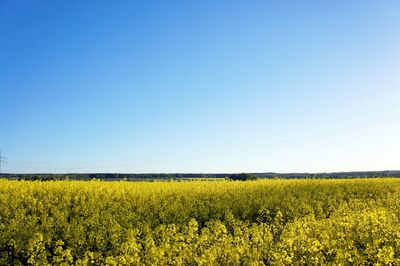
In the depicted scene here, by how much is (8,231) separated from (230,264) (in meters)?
9.22

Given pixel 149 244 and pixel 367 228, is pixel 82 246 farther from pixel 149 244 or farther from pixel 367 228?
pixel 367 228

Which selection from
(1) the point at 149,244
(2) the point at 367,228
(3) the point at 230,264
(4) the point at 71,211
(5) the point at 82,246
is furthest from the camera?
(4) the point at 71,211

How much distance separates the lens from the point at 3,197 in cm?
1972

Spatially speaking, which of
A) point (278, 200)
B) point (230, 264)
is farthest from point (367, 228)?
point (278, 200)

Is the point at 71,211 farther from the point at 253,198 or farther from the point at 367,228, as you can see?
the point at 367,228

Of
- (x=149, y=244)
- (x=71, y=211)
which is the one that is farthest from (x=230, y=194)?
(x=149, y=244)

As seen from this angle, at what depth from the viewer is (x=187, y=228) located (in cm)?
1298

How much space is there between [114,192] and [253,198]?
322 inches

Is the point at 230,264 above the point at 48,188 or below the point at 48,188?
below

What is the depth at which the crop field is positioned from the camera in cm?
923

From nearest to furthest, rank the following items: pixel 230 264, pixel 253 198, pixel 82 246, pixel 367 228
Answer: pixel 230 264, pixel 367 228, pixel 82 246, pixel 253 198

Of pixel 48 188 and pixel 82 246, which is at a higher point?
pixel 48 188

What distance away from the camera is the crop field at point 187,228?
30.3 feet

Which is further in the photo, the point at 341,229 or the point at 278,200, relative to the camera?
the point at 278,200
